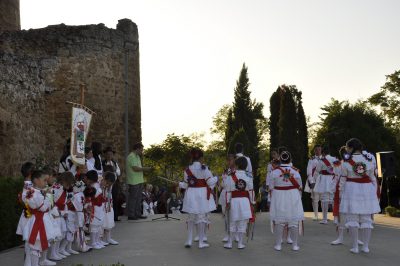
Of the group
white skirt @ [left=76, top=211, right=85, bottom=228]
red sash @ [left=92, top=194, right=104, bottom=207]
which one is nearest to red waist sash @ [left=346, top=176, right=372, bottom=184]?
red sash @ [left=92, top=194, right=104, bottom=207]

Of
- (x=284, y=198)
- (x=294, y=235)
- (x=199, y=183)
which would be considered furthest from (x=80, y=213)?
(x=294, y=235)

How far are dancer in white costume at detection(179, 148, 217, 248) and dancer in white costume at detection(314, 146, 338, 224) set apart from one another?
3.99 meters

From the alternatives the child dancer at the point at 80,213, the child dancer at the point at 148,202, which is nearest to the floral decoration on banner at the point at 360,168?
the child dancer at the point at 80,213

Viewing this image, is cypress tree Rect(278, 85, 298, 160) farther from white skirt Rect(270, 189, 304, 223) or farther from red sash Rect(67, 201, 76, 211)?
red sash Rect(67, 201, 76, 211)

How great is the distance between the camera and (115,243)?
376 inches

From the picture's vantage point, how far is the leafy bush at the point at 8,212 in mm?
9266

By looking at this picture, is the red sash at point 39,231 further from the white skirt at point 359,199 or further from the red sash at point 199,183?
the white skirt at point 359,199

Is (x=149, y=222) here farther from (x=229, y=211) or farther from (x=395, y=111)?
(x=395, y=111)

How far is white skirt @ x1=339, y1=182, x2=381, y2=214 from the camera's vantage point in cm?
861

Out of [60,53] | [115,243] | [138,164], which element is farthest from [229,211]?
[60,53]

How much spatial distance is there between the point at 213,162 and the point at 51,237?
57100 mm

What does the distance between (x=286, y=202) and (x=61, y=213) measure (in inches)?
143

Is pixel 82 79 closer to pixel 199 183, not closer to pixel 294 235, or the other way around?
pixel 199 183

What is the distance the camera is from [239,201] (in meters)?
9.06
